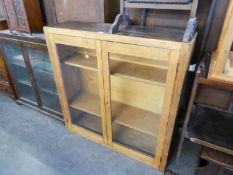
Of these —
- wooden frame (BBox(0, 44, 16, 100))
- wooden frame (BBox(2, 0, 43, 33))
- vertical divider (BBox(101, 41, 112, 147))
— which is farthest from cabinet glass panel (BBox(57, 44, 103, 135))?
wooden frame (BBox(0, 44, 16, 100))

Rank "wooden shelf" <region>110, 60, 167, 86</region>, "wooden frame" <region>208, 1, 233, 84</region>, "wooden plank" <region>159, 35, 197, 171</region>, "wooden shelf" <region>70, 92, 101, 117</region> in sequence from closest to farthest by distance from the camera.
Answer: "wooden frame" <region>208, 1, 233, 84</region> → "wooden plank" <region>159, 35, 197, 171</region> → "wooden shelf" <region>110, 60, 167, 86</region> → "wooden shelf" <region>70, 92, 101, 117</region>

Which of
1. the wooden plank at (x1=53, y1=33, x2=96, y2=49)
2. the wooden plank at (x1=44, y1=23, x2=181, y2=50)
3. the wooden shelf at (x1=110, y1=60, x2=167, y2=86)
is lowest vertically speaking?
the wooden shelf at (x1=110, y1=60, x2=167, y2=86)

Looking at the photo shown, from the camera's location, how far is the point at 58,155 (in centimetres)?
158

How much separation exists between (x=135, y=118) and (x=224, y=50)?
0.86 metres

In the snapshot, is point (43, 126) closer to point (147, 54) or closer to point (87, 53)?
point (87, 53)

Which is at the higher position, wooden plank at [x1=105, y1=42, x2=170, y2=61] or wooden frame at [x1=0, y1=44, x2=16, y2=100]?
wooden plank at [x1=105, y1=42, x2=170, y2=61]

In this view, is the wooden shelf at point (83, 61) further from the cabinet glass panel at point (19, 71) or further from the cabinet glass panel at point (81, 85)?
the cabinet glass panel at point (19, 71)

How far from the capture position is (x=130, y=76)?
122 cm

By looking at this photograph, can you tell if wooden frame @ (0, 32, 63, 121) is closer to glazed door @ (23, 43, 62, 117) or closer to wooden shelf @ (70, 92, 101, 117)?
glazed door @ (23, 43, 62, 117)

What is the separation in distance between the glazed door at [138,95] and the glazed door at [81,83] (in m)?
0.10

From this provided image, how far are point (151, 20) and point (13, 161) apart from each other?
1657 millimetres

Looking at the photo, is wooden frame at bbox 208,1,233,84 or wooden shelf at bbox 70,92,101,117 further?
wooden shelf at bbox 70,92,101,117

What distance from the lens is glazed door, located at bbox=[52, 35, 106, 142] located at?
1255 millimetres

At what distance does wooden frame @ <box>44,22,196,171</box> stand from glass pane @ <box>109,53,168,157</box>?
0.19 feet
